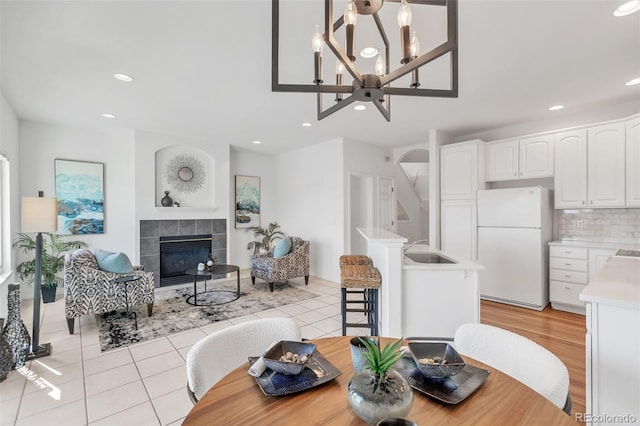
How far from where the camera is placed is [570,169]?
378cm

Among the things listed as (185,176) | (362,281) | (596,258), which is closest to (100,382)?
(362,281)

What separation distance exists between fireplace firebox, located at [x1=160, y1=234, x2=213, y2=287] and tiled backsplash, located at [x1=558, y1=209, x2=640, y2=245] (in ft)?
17.8

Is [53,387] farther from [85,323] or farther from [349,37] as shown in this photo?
[349,37]

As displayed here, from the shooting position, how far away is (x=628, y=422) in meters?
Answer: 1.31

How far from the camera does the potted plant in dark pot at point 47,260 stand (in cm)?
393

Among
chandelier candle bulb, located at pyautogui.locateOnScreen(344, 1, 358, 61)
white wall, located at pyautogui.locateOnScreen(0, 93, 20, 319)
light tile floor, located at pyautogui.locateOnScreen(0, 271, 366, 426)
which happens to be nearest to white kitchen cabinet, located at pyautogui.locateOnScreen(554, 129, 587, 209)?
light tile floor, located at pyautogui.locateOnScreen(0, 271, 366, 426)

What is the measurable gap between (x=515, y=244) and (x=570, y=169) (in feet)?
3.83

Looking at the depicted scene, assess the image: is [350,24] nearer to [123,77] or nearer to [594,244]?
[123,77]

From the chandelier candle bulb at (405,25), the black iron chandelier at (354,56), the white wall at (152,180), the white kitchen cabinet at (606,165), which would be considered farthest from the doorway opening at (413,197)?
the chandelier candle bulb at (405,25)

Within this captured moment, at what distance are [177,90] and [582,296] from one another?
3746 millimetres

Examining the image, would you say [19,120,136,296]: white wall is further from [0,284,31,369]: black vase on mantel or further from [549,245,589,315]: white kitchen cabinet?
[549,245,589,315]: white kitchen cabinet

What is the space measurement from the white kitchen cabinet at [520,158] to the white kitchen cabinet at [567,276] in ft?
3.48

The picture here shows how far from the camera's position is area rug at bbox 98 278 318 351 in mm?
3129

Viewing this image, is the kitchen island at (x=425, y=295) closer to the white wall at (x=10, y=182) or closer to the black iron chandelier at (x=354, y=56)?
the black iron chandelier at (x=354, y=56)
